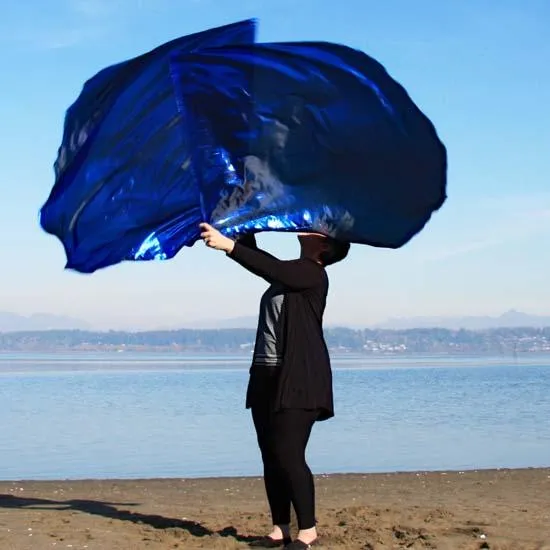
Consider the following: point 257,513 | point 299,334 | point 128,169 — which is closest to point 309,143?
point 299,334

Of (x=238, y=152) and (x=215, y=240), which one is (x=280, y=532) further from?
(x=238, y=152)

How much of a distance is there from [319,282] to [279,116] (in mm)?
1086

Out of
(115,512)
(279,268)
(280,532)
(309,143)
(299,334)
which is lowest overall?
(115,512)

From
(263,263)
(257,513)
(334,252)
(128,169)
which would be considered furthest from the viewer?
(257,513)

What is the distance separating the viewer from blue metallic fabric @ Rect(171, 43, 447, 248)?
6.72m

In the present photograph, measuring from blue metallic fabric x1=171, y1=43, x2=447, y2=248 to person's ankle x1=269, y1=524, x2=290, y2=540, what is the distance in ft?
6.28

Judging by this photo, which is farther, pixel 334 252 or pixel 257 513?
pixel 257 513

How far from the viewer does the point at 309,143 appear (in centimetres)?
693

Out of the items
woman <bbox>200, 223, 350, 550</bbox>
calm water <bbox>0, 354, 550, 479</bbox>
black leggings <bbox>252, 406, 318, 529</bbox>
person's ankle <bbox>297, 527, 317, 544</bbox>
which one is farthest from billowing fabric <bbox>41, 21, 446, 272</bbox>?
calm water <bbox>0, 354, 550, 479</bbox>

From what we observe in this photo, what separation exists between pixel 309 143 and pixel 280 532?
2500 millimetres

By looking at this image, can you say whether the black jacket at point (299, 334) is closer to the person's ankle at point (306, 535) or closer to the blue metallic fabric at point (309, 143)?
the blue metallic fabric at point (309, 143)

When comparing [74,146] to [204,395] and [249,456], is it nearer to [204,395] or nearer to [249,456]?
[249,456]

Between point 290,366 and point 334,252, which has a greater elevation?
point 334,252

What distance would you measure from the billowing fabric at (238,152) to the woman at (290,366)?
28cm
